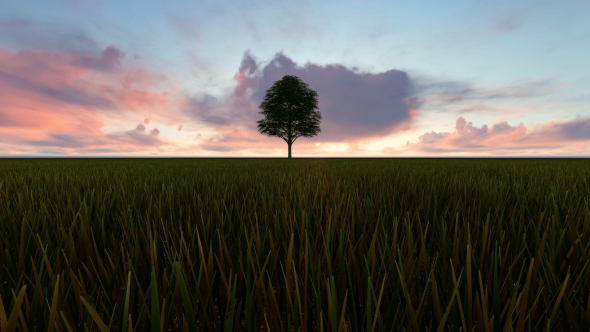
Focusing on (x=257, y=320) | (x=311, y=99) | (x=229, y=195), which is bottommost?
(x=257, y=320)

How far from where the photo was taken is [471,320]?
54cm

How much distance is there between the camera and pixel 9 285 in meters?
0.75

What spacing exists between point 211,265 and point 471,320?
64 centimetres

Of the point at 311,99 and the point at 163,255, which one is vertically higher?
the point at 311,99

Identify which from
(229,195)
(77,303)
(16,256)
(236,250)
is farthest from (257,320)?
(229,195)

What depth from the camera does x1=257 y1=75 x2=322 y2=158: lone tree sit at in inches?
1002

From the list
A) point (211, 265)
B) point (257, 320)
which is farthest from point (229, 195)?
point (257, 320)

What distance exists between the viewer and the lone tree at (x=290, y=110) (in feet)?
83.5

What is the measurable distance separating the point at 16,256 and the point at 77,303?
1.90 ft

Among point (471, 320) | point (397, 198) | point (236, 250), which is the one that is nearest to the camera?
point (471, 320)

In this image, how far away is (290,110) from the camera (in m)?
25.3

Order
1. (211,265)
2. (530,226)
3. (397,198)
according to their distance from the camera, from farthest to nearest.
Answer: (397,198), (530,226), (211,265)

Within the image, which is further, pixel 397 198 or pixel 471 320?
pixel 397 198

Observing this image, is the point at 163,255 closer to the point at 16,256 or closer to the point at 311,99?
the point at 16,256
